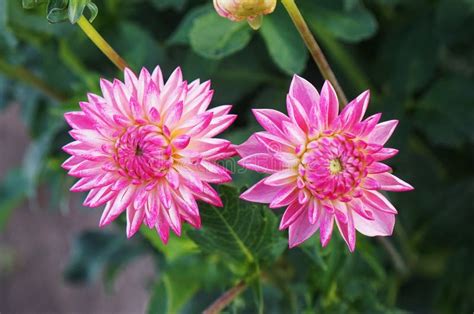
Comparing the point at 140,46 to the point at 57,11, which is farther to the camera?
the point at 140,46

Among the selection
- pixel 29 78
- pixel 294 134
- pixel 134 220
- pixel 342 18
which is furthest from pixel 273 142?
pixel 29 78

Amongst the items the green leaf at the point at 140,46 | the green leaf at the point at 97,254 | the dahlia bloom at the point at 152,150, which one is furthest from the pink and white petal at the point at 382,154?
the green leaf at the point at 97,254

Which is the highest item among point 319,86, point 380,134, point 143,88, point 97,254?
point 143,88

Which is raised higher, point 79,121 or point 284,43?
point 79,121

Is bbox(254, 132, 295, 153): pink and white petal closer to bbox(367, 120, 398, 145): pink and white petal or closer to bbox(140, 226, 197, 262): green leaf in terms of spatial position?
bbox(367, 120, 398, 145): pink and white petal

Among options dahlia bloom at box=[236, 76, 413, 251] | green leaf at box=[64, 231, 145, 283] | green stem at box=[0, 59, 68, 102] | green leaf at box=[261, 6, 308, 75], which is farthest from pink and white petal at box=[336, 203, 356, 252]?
green leaf at box=[64, 231, 145, 283]

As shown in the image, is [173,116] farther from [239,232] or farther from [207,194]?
[239,232]

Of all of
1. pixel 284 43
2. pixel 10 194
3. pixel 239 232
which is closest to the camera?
pixel 239 232
